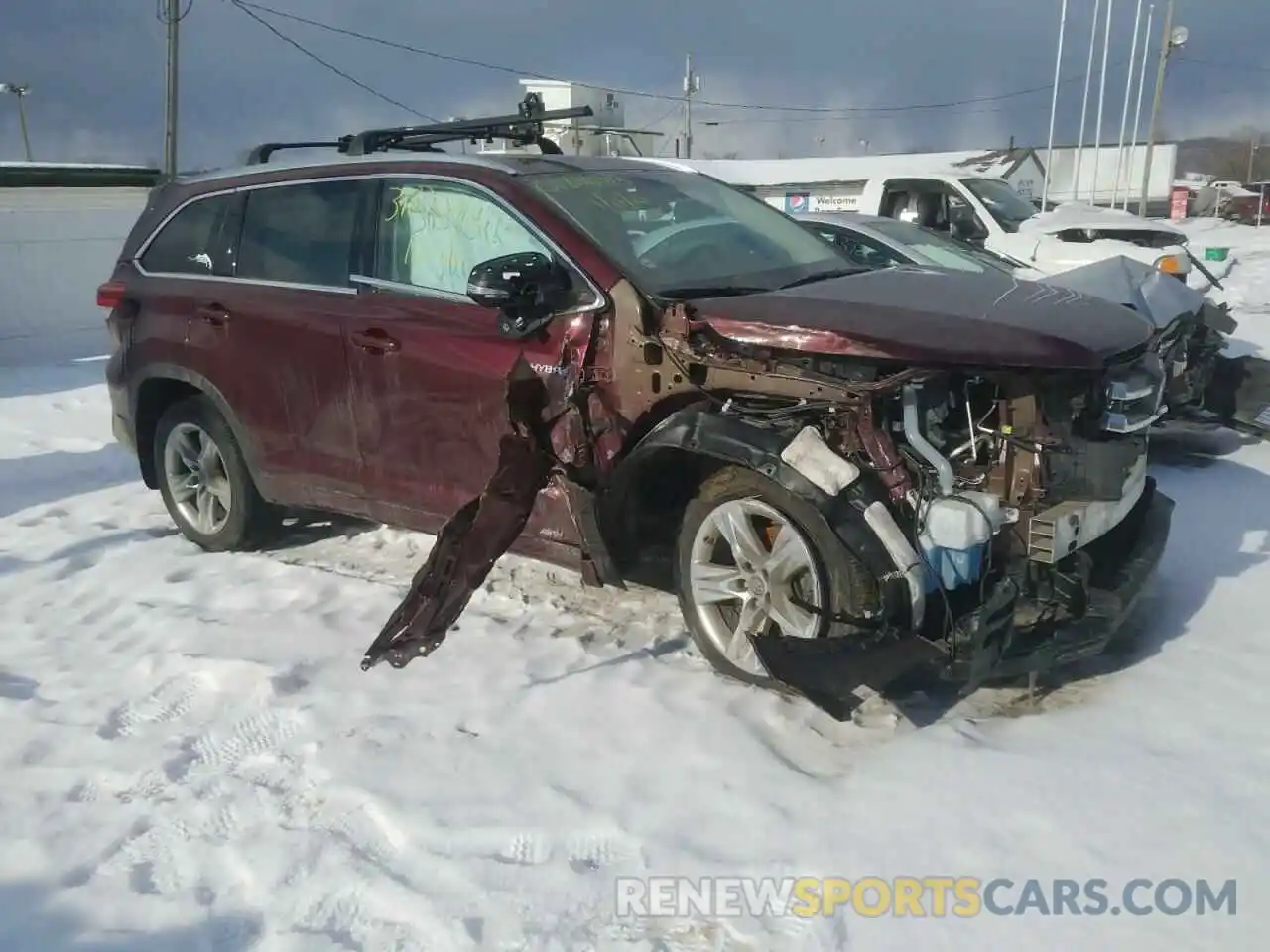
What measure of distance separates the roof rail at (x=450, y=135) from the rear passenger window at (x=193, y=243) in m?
0.38

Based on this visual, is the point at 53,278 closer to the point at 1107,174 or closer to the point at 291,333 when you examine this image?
the point at 291,333

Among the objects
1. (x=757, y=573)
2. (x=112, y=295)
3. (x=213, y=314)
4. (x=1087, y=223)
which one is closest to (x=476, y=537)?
(x=757, y=573)

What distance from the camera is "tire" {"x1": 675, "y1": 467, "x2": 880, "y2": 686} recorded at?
3523mm

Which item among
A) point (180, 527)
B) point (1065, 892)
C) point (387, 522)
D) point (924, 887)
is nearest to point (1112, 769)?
point (1065, 892)

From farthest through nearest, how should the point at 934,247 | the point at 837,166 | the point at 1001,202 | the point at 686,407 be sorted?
the point at 837,166 < the point at 1001,202 < the point at 934,247 < the point at 686,407

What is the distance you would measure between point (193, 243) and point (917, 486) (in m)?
3.86

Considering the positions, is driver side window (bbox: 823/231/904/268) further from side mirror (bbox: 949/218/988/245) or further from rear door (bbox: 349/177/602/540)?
Answer: rear door (bbox: 349/177/602/540)

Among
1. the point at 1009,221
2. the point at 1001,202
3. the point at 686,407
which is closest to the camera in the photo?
the point at 686,407

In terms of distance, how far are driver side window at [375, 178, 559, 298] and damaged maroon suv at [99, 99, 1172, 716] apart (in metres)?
0.01

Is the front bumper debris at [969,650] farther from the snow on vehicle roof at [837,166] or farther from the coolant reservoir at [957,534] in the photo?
the snow on vehicle roof at [837,166]

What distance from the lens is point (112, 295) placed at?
5828 millimetres

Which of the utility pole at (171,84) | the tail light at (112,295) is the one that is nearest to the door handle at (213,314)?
the tail light at (112,295)

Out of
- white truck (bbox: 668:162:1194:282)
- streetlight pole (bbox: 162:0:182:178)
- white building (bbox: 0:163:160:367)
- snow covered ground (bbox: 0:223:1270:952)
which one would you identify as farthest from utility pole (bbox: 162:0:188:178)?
snow covered ground (bbox: 0:223:1270:952)

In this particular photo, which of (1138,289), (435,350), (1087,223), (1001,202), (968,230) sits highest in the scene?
(1001,202)
